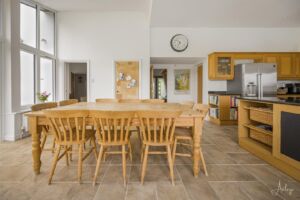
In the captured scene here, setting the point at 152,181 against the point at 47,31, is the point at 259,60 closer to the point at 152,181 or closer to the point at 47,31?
the point at 152,181

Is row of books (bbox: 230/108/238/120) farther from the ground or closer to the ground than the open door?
closer to the ground

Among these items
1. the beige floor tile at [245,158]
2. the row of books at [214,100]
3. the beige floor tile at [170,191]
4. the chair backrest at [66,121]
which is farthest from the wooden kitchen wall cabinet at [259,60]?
the chair backrest at [66,121]

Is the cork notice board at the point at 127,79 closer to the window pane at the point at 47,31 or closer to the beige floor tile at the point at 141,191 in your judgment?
the window pane at the point at 47,31

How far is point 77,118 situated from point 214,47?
16.8 ft

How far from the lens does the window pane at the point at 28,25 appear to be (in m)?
4.23

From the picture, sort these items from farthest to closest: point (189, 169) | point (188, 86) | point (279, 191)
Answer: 1. point (188, 86)
2. point (189, 169)
3. point (279, 191)

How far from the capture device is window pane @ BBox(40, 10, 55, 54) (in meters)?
5.08

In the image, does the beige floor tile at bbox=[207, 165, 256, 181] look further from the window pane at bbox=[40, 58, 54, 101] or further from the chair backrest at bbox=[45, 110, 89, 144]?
the window pane at bbox=[40, 58, 54, 101]

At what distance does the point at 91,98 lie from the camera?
222 inches

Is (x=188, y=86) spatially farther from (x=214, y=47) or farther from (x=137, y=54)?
(x=137, y=54)

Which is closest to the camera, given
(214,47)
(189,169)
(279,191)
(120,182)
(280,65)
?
(279,191)

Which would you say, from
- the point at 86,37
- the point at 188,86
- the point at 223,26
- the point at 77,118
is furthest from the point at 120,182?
the point at 188,86

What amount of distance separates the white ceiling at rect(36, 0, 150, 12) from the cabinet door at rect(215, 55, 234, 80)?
2675 millimetres

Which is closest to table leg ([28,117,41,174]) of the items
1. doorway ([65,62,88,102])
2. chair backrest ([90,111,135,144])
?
chair backrest ([90,111,135,144])
